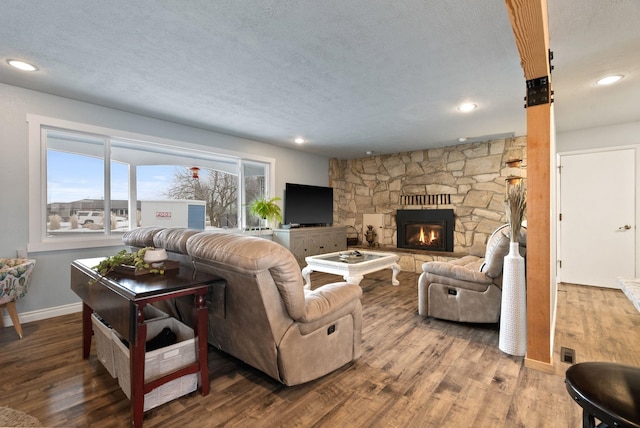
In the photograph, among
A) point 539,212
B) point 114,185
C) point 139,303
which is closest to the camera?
point 139,303

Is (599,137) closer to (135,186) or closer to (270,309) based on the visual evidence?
(270,309)

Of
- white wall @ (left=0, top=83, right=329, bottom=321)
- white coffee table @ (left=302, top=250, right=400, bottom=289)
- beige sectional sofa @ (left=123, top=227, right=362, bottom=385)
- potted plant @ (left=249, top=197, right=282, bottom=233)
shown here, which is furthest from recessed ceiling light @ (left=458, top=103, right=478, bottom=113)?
white wall @ (left=0, top=83, right=329, bottom=321)

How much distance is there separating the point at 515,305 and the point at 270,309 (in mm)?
1932

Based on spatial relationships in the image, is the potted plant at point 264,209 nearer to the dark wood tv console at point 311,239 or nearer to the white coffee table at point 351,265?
the dark wood tv console at point 311,239

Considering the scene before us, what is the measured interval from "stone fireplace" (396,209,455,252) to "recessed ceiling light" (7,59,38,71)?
18.7ft

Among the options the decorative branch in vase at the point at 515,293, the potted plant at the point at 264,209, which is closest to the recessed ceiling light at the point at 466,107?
the decorative branch in vase at the point at 515,293

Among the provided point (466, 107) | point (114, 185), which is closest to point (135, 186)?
point (114, 185)

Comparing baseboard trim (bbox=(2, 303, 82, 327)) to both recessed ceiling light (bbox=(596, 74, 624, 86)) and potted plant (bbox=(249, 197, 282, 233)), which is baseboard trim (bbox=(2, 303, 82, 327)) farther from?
recessed ceiling light (bbox=(596, 74, 624, 86))

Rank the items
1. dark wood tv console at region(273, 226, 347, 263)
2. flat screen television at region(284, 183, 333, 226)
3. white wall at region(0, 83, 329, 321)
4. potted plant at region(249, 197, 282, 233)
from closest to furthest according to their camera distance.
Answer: white wall at region(0, 83, 329, 321)
potted plant at region(249, 197, 282, 233)
dark wood tv console at region(273, 226, 347, 263)
flat screen television at region(284, 183, 333, 226)

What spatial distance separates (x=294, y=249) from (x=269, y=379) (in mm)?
3345

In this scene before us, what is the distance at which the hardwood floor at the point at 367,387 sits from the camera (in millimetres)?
1641

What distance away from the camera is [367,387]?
76.0 inches

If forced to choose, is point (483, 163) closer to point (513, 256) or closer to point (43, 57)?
point (513, 256)

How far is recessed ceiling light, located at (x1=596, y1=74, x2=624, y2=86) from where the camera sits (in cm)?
281
